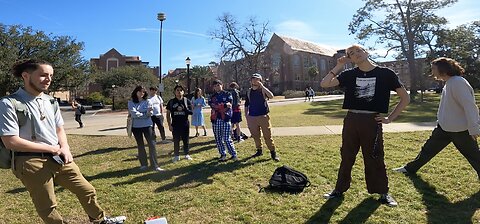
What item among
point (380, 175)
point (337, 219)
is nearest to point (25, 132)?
point (337, 219)

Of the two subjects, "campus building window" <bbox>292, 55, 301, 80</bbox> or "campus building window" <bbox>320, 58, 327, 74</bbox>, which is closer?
"campus building window" <bbox>292, 55, 301, 80</bbox>

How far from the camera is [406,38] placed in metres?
36.7

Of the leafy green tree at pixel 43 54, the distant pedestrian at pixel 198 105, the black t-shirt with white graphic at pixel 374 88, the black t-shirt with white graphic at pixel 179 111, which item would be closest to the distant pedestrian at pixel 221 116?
the black t-shirt with white graphic at pixel 179 111

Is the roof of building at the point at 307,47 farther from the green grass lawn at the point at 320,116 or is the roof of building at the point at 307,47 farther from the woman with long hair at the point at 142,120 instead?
the woman with long hair at the point at 142,120

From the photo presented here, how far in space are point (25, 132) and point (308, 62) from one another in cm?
7819

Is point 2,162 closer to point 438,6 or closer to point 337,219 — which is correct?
point 337,219

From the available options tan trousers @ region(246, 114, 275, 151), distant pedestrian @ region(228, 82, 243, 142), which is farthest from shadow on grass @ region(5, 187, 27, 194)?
distant pedestrian @ region(228, 82, 243, 142)

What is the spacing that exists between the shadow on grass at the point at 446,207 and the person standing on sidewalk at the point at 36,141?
3659mm

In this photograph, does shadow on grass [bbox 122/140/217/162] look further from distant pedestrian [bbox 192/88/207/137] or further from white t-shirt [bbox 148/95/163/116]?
distant pedestrian [bbox 192/88/207/137]

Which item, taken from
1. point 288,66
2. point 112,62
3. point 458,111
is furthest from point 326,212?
point 112,62

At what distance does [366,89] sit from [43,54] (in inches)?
1424

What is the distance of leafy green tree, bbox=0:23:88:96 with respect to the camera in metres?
29.2

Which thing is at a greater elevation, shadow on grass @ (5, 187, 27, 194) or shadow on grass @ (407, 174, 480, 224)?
shadow on grass @ (407, 174, 480, 224)

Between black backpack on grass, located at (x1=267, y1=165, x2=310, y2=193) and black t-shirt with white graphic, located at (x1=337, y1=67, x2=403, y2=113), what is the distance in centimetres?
135
